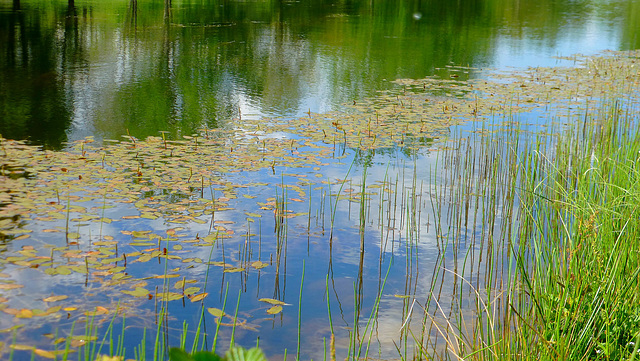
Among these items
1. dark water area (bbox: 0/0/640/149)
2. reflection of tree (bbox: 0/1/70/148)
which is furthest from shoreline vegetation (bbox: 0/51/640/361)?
dark water area (bbox: 0/0/640/149)

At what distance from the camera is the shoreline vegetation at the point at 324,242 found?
90.5 inches

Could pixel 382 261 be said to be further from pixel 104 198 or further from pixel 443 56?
pixel 443 56

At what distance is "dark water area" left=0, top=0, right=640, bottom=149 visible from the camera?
7473mm

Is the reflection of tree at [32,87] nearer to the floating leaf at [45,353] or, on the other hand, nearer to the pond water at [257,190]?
the pond water at [257,190]

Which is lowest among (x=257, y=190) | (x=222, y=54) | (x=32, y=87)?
(x=257, y=190)

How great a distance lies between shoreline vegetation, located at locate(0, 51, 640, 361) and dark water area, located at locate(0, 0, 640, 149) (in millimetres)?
1299

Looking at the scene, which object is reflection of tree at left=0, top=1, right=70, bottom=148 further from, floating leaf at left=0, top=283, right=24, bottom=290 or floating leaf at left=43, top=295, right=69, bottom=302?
floating leaf at left=43, top=295, right=69, bottom=302

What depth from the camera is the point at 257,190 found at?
4.70 metres

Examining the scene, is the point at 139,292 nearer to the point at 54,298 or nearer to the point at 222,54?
the point at 54,298

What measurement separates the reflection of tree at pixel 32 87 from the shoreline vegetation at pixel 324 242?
0.83 m

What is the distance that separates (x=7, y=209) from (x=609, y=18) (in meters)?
22.7

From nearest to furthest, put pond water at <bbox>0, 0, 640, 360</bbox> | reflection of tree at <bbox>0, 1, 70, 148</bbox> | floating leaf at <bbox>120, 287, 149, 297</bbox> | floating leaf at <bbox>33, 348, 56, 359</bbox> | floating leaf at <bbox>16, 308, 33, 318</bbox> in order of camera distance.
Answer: floating leaf at <bbox>33, 348, 56, 359</bbox>, floating leaf at <bbox>16, 308, 33, 318</bbox>, pond water at <bbox>0, 0, 640, 360</bbox>, floating leaf at <bbox>120, 287, 149, 297</bbox>, reflection of tree at <bbox>0, 1, 70, 148</bbox>

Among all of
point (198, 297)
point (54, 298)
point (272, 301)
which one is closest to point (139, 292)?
point (198, 297)

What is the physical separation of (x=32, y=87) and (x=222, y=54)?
4100mm
